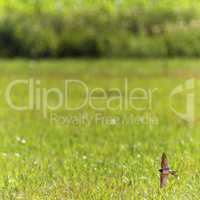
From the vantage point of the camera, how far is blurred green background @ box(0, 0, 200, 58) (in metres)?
20.9

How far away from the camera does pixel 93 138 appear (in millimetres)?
8109

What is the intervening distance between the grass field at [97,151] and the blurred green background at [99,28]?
278 inches

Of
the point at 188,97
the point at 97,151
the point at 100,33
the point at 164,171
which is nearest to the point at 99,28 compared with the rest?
the point at 100,33

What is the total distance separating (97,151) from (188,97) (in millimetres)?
5603

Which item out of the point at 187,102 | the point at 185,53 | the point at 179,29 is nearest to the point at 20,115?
the point at 187,102

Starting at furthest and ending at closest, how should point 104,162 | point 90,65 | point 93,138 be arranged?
1. point 90,65
2. point 93,138
3. point 104,162

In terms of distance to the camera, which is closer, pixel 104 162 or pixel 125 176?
pixel 125 176

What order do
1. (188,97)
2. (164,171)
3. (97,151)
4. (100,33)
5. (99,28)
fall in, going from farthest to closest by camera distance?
(99,28) < (100,33) < (188,97) < (97,151) < (164,171)

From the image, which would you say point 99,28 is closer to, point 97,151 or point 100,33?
point 100,33

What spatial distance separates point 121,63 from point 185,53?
3.23 meters

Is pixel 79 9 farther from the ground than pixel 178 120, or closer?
farther from the ground

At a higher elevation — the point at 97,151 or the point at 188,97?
the point at 188,97

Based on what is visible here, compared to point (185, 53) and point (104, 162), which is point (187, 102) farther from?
point (185, 53)

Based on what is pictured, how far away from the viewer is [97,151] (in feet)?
23.7
